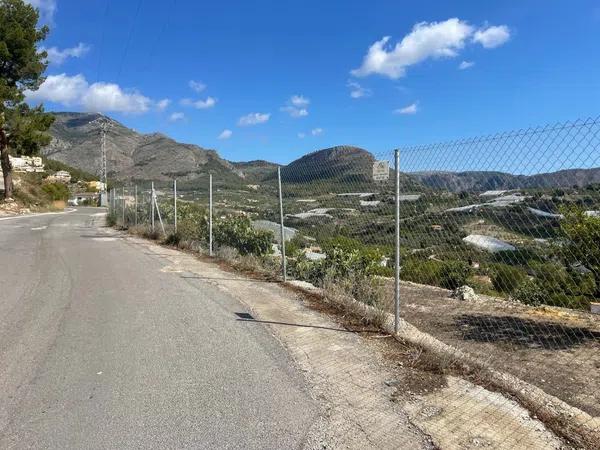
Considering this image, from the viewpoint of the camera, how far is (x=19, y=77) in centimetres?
3759

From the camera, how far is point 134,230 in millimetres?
19484

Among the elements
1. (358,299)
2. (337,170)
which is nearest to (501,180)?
(358,299)

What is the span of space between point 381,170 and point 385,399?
2.76 m

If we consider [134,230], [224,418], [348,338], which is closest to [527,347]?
[348,338]

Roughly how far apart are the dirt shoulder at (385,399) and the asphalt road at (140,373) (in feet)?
0.74

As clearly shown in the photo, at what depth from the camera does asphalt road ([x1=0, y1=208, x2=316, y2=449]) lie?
362 centimetres

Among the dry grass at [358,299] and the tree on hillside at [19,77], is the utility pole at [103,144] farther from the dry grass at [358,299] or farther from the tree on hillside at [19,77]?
the dry grass at [358,299]

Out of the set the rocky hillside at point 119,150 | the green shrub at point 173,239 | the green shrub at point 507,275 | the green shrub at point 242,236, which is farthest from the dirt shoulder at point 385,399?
the rocky hillside at point 119,150

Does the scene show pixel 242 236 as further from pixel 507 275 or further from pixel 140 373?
pixel 140 373

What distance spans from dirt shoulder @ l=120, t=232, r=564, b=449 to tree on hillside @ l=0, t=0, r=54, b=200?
119 ft

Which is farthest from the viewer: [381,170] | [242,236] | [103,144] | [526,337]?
[103,144]

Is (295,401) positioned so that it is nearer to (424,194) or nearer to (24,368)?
(24,368)

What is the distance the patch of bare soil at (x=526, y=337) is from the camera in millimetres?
5484

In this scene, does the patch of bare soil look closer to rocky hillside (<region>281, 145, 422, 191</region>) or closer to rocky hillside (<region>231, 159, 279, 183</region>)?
rocky hillside (<region>281, 145, 422, 191</region>)
